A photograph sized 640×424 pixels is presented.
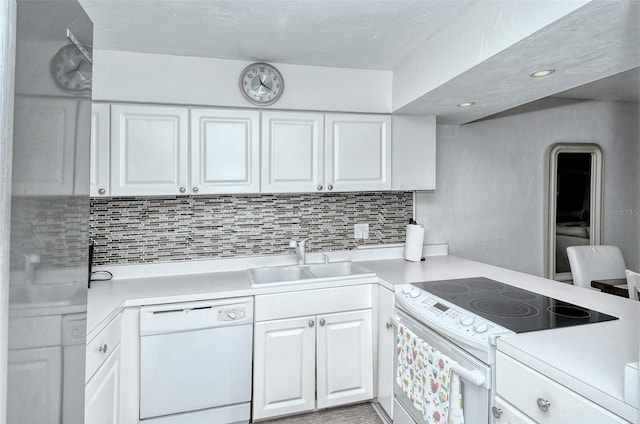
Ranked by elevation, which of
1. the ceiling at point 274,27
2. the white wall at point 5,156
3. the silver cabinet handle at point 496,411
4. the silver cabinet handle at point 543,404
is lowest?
the silver cabinet handle at point 496,411

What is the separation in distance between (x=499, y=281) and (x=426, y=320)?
74 cm

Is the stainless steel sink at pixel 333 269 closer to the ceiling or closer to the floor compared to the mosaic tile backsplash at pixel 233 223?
closer to the floor

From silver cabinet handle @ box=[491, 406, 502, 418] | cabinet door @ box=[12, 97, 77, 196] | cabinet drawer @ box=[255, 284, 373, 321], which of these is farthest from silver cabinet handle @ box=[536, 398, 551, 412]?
cabinet door @ box=[12, 97, 77, 196]

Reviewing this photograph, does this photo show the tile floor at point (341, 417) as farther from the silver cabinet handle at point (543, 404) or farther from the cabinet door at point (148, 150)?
the cabinet door at point (148, 150)

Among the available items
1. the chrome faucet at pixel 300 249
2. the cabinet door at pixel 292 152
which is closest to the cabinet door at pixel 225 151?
the cabinet door at pixel 292 152

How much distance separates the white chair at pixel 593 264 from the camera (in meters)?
2.69

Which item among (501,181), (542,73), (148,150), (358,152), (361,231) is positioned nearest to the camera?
(542,73)

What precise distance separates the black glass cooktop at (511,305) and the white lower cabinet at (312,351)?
51 cm

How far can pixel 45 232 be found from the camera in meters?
0.53

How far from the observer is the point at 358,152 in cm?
250

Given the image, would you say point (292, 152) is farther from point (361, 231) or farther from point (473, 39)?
point (473, 39)

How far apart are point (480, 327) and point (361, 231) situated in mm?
1468

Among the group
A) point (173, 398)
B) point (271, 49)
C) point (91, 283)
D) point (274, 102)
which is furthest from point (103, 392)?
point (271, 49)

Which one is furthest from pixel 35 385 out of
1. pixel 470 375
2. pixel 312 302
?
pixel 312 302
